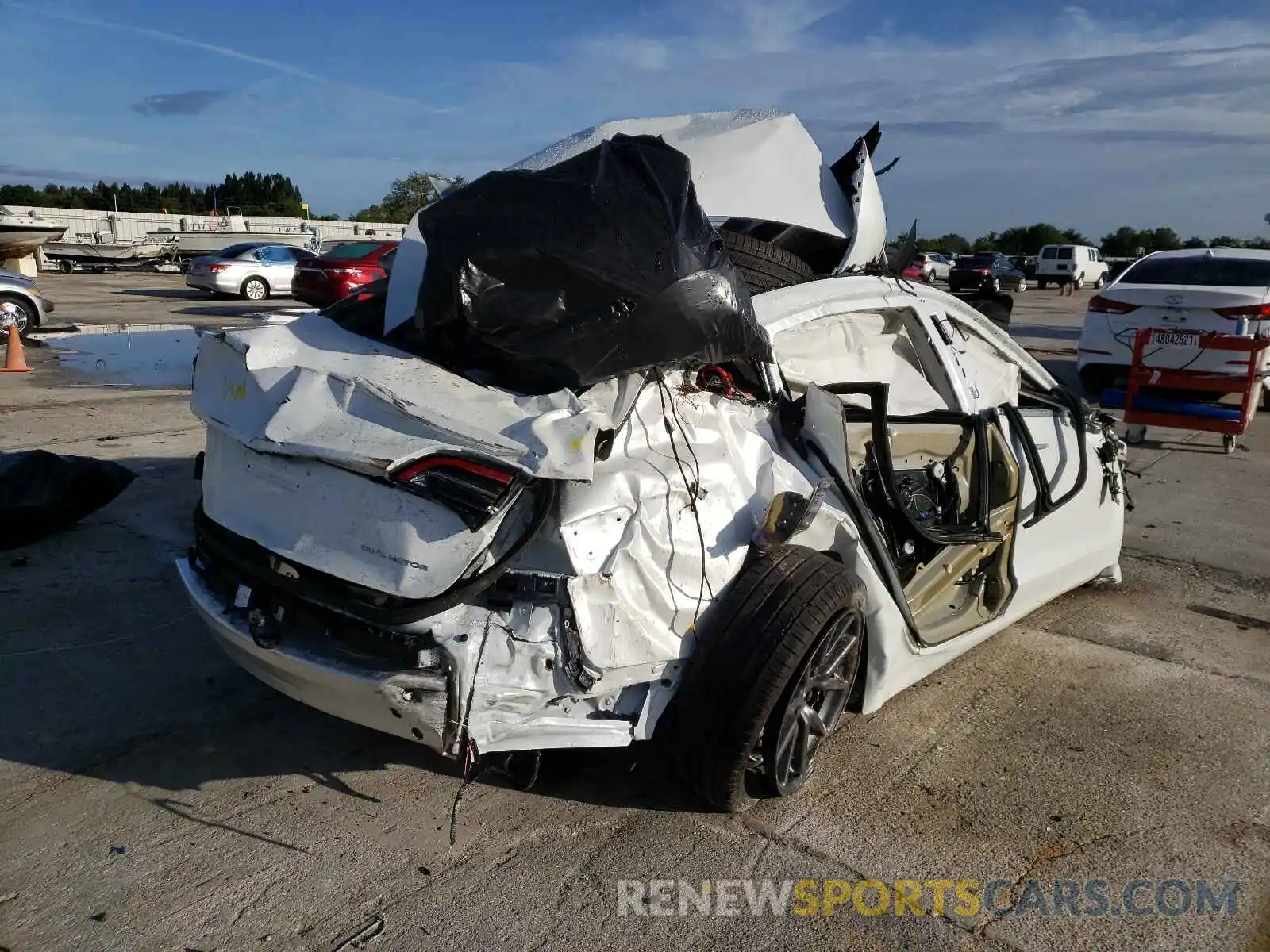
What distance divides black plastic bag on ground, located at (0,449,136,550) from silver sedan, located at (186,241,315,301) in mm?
17695

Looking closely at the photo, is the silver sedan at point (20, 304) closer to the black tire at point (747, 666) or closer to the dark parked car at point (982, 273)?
the black tire at point (747, 666)

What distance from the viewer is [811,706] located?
3.36 meters

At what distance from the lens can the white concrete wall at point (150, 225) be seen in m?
39.2

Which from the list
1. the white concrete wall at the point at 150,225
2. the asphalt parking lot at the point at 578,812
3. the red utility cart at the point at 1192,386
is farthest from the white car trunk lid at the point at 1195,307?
the white concrete wall at the point at 150,225

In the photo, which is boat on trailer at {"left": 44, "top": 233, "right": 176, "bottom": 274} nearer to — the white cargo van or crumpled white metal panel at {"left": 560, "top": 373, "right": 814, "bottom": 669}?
the white cargo van

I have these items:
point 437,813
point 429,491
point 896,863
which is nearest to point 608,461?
point 429,491

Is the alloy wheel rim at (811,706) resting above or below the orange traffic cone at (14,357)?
below

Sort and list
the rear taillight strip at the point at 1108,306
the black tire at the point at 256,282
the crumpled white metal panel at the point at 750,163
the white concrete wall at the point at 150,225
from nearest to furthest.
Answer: the crumpled white metal panel at the point at 750,163, the rear taillight strip at the point at 1108,306, the black tire at the point at 256,282, the white concrete wall at the point at 150,225

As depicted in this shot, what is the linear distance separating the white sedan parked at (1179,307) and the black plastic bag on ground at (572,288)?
26.7 ft

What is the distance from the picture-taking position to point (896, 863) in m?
3.05

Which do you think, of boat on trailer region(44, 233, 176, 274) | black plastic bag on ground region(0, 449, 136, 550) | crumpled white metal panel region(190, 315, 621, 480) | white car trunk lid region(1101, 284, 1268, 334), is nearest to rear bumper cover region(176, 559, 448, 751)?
crumpled white metal panel region(190, 315, 621, 480)

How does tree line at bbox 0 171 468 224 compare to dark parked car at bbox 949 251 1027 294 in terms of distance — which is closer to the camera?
dark parked car at bbox 949 251 1027 294

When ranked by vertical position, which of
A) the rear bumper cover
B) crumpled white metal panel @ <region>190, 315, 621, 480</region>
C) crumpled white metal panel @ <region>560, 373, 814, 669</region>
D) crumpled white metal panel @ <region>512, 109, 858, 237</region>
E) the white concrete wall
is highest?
the white concrete wall

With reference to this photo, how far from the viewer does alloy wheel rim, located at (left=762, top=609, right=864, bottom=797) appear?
314 cm
